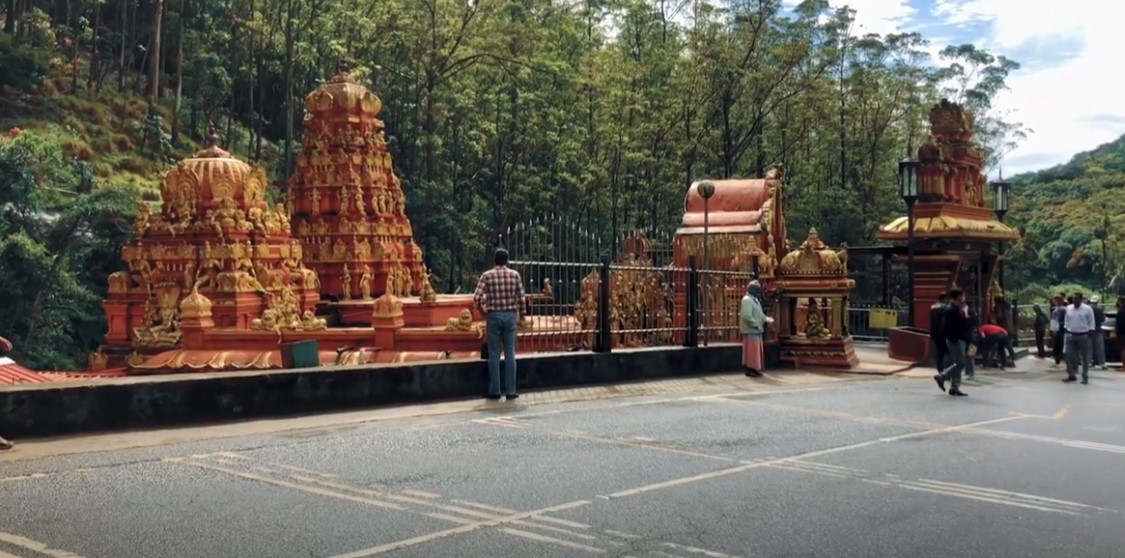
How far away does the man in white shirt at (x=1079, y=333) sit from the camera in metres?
18.6

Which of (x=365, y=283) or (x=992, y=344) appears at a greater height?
(x=365, y=283)

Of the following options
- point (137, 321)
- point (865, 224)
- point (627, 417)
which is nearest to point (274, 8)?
point (137, 321)

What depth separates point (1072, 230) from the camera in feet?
229

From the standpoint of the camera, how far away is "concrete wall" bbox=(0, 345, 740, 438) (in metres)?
8.95

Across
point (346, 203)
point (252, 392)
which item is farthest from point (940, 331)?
point (346, 203)

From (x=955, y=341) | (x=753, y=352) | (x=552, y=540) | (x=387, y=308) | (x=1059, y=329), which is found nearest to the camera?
(x=552, y=540)

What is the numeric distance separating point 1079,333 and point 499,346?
12438 mm

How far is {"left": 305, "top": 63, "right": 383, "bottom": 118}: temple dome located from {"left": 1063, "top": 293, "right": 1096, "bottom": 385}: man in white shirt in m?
16.5

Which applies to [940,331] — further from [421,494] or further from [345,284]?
[345,284]

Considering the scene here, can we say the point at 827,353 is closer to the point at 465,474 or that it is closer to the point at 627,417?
the point at 627,417

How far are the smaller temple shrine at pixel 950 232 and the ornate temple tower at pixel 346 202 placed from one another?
12617mm

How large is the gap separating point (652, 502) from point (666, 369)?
385 inches

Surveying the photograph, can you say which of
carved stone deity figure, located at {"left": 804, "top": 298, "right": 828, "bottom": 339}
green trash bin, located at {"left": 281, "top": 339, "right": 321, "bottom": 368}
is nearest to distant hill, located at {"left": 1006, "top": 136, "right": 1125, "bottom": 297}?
carved stone deity figure, located at {"left": 804, "top": 298, "right": 828, "bottom": 339}

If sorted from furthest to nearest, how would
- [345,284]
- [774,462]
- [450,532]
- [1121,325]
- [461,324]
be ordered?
[345,284], [1121,325], [461,324], [774,462], [450,532]
